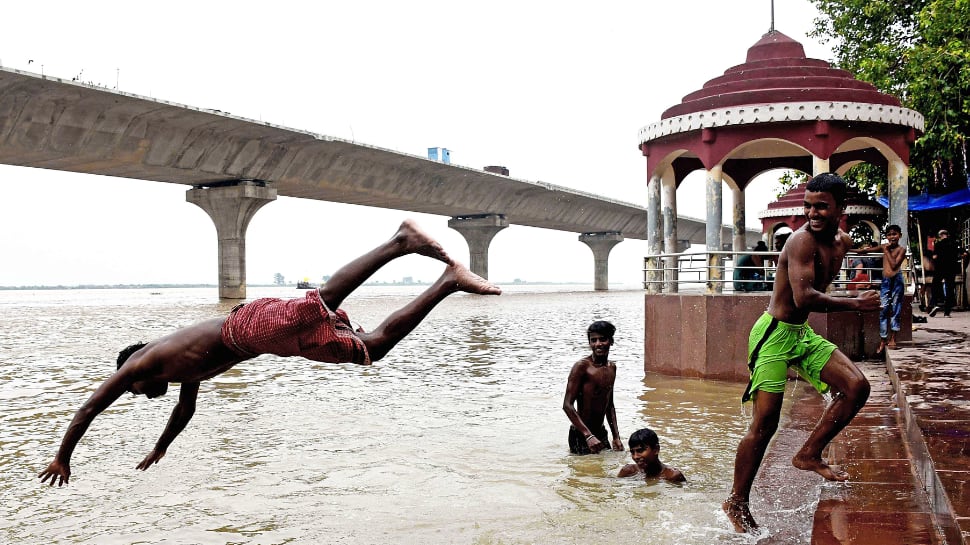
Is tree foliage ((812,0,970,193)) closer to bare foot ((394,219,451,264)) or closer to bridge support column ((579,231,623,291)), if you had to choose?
bare foot ((394,219,451,264))

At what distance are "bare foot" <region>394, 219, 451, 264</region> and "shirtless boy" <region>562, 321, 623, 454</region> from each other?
193cm

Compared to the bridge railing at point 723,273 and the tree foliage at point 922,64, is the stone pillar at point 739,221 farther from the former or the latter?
the tree foliage at point 922,64

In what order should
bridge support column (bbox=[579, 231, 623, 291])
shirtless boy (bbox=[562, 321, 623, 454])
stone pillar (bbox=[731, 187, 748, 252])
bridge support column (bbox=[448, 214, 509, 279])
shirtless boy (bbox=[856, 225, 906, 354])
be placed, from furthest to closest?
bridge support column (bbox=[579, 231, 623, 291]) → bridge support column (bbox=[448, 214, 509, 279]) → stone pillar (bbox=[731, 187, 748, 252]) → shirtless boy (bbox=[856, 225, 906, 354]) → shirtless boy (bbox=[562, 321, 623, 454])

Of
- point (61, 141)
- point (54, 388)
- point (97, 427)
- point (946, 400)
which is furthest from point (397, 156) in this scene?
point (946, 400)

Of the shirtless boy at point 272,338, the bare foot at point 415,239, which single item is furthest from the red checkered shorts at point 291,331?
the bare foot at point 415,239

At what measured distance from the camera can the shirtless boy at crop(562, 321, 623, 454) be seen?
6379 mm

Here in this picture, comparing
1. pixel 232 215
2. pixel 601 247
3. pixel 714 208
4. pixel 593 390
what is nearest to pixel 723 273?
pixel 714 208

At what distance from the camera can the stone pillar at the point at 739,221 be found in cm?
1467

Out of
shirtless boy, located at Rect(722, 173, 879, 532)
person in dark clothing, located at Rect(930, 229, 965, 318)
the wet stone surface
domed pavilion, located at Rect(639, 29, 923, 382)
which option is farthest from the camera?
person in dark clothing, located at Rect(930, 229, 965, 318)

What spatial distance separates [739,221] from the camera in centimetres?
1550

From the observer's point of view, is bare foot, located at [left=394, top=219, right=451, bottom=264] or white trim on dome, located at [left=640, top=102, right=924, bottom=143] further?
white trim on dome, located at [left=640, top=102, right=924, bottom=143]

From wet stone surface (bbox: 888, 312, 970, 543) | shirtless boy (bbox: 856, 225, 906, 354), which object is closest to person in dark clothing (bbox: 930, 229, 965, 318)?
wet stone surface (bbox: 888, 312, 970, 543)

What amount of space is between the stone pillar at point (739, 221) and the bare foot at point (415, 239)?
10316 mm

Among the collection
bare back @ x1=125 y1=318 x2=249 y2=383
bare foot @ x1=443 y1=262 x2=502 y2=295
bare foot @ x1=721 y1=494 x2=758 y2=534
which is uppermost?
bare foot @ x1=443 y1=262 x2=502 y2=295
